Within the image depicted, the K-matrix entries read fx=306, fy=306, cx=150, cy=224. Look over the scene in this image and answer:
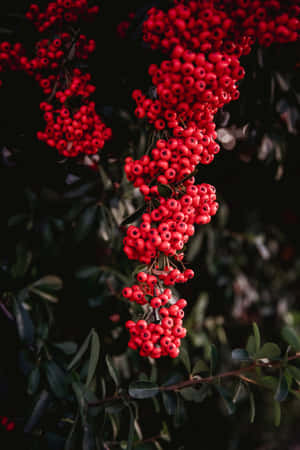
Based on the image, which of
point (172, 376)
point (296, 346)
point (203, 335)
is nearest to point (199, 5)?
point (296, 346)

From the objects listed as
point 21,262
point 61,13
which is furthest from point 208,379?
point 61,13

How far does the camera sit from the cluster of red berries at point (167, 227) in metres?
0.66

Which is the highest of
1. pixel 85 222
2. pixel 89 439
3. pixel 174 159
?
pixel 174 159

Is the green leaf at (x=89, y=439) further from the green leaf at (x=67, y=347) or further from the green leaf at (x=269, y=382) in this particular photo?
the green leaf at (x=269, y=382)

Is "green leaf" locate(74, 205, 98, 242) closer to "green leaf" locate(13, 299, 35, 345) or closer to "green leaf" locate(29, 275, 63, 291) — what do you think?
"green leaf" locate(29, 275, 63, 291)

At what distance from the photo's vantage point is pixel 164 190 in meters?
0.69

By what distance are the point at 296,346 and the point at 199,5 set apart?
2.92 ft

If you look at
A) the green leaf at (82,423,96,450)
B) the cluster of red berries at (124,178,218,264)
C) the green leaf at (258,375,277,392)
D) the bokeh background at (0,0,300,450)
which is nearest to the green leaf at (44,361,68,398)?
the bokeh background at (0,0,300,450)

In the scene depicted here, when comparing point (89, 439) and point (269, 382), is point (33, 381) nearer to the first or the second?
point (89, 439)

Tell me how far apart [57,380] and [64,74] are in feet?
2.92

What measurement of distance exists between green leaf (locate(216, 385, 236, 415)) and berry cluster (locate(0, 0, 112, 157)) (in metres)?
0.78

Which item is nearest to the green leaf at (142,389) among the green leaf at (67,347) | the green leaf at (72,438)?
the green leaf at (72,438)

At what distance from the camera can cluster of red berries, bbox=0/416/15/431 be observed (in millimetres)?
918

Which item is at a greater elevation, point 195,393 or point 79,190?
point 79,190
